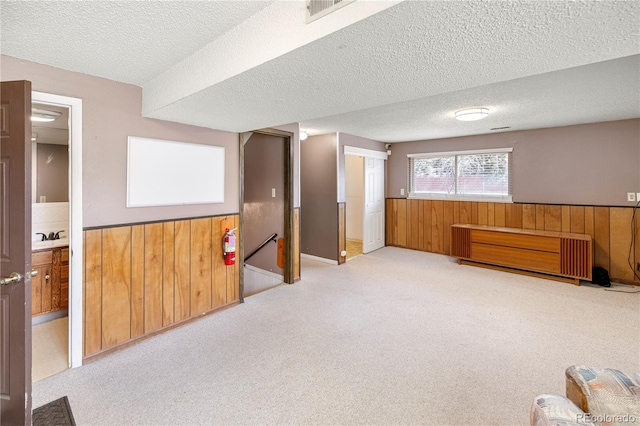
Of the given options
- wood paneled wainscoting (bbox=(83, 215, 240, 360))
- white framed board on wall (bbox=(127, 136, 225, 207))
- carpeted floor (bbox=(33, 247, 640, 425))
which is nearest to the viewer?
carpeted floor (bbox=(33, 247, 640, 425))

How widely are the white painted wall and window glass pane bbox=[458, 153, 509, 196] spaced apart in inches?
97.9

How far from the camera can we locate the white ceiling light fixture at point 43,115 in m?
2.70

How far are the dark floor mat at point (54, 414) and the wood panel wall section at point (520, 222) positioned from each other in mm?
5753

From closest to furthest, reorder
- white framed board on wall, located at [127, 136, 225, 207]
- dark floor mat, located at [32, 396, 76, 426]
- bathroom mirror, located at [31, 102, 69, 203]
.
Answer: dark floor mat, located at [32, 396, 76, 426]
white framed board on wall, located at [127, 136, 225, 207]
bathroom mirror, located at [31, 102, 69, 203]

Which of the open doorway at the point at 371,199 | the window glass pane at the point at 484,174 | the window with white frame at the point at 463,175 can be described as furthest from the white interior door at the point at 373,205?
the window glass pane at the point at 484,174

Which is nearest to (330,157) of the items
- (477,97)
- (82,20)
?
(477,97)

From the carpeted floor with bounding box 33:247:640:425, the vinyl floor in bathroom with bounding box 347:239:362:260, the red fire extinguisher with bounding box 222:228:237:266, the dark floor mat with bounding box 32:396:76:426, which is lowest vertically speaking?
the dark floor mat with bounding box 32:396:76:426

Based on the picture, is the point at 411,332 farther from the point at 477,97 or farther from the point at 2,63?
the point at 2,63

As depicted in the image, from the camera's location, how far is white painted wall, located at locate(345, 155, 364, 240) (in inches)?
301

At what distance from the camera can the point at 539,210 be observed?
192 inches

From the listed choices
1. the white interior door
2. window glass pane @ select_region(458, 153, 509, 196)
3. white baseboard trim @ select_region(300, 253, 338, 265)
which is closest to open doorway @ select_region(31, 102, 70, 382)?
white baseboard trim @ select_region(300, 253, 338, 265)

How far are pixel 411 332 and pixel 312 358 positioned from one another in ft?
3.28

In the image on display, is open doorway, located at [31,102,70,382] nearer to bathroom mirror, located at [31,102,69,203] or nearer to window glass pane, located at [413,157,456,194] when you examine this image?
bathroom mirror, located at [31,102,69,203]

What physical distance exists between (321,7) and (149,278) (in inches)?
101
